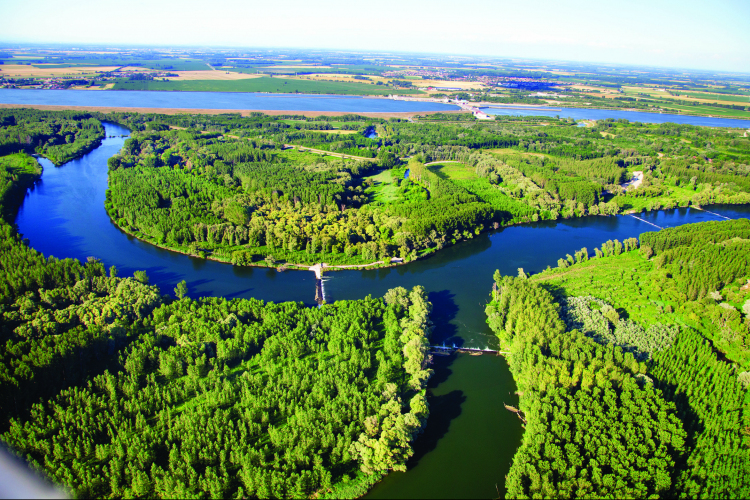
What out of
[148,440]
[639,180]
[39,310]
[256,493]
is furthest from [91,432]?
[639,180]

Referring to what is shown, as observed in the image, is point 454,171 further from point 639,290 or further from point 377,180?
point 639,290

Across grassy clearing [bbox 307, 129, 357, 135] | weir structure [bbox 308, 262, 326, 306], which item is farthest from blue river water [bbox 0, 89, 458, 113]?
weir structure [bbox 308, 262, 326, 306]

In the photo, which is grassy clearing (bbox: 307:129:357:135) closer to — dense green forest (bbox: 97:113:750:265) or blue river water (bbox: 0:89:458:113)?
dense green forest (bbox: 97:113:750:265)

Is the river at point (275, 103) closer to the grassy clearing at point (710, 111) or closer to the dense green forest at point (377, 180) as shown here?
the grassy clearing at point (710, 111)

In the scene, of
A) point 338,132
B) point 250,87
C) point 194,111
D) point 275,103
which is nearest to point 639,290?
point 338,132

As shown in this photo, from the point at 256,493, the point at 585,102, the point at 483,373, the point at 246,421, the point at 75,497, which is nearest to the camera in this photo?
the point at 75,497

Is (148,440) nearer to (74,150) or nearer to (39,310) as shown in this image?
(39,310)
